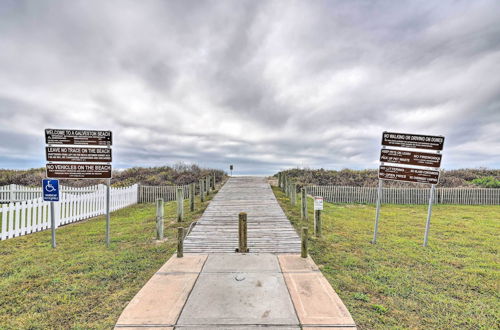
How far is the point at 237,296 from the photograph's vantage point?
4.12 meters

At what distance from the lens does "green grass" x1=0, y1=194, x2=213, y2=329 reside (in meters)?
3.80

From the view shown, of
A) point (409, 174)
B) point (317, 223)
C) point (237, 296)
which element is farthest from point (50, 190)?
point (409, 174)

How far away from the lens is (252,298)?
405 centimetres

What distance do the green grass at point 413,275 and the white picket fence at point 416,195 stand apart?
8.95m

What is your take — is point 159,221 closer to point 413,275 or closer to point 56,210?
point 56,210

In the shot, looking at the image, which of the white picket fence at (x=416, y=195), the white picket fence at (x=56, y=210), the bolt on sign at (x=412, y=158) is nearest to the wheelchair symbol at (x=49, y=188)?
the white picket fence at (x=56, y=210)

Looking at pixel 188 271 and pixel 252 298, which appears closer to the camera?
pixel 252 298

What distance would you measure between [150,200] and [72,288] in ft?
49.3

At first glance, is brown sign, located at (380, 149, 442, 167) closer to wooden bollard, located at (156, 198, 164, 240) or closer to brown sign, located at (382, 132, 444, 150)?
brown sign, located at (382, 132, 444, 150)

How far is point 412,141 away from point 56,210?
14.0m

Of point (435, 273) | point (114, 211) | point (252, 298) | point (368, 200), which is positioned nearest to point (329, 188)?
point (368, 200)

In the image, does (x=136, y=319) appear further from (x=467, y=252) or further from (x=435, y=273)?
(x=467, y=252)

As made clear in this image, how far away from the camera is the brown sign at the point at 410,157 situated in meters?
7.84

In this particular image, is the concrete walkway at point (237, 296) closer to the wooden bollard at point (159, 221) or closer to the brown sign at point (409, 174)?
the wooden bollard at point (159, 221)
